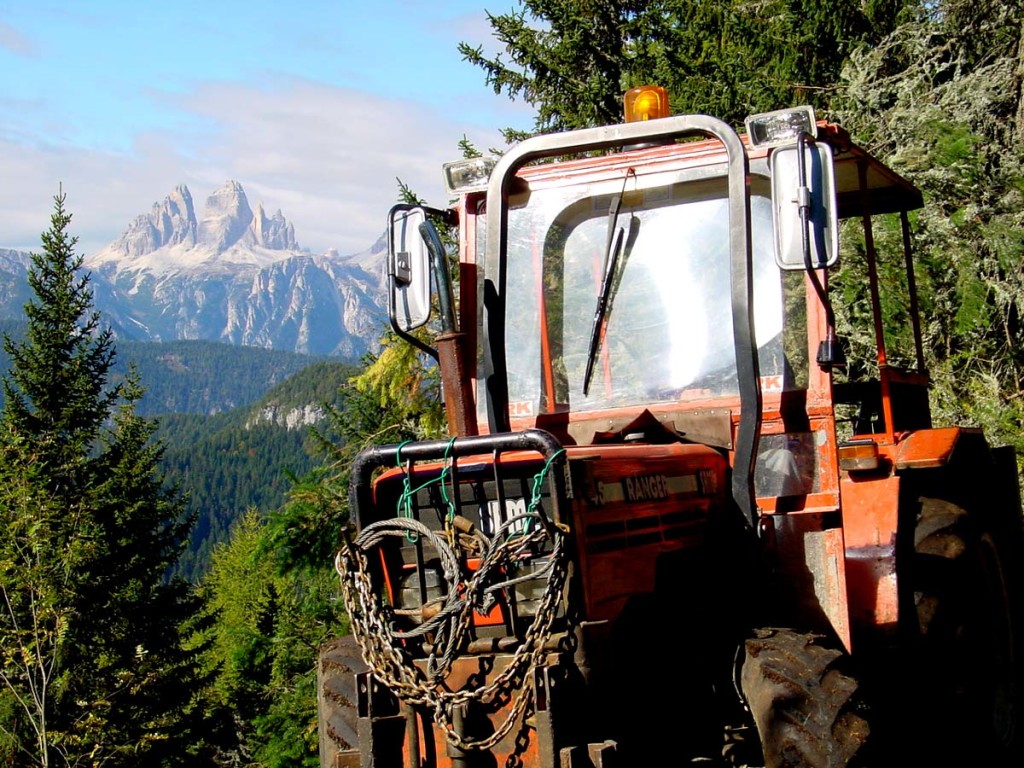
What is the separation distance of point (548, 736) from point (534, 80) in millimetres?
15952

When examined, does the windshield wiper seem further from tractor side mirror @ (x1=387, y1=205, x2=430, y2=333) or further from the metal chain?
the metal chain

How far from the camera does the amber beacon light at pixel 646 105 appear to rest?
6141mm

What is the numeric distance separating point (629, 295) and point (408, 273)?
1.05m

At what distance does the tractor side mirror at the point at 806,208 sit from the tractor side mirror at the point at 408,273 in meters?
1.61

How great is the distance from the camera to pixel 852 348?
12.6 m

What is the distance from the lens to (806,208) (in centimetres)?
490

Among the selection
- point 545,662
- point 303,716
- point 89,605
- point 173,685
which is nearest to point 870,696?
point 545,662

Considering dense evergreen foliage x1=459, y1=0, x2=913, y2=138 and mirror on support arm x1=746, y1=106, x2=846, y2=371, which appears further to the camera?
dense evergreen foliage x1=459, y1=0, x2=913, y2=138

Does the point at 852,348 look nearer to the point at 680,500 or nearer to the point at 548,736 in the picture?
the point at 680,500

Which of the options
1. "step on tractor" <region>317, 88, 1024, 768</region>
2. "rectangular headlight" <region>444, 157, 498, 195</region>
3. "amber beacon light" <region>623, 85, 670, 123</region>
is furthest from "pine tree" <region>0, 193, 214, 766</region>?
"amber beacon light" <region>623, 85, 670, 123</region>

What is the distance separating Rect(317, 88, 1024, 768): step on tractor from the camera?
14.5 feet

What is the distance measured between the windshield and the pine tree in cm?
1240

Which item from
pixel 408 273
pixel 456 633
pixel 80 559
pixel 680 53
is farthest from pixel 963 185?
pixel 80 559

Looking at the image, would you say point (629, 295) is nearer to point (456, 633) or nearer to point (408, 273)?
point (408, 273)
